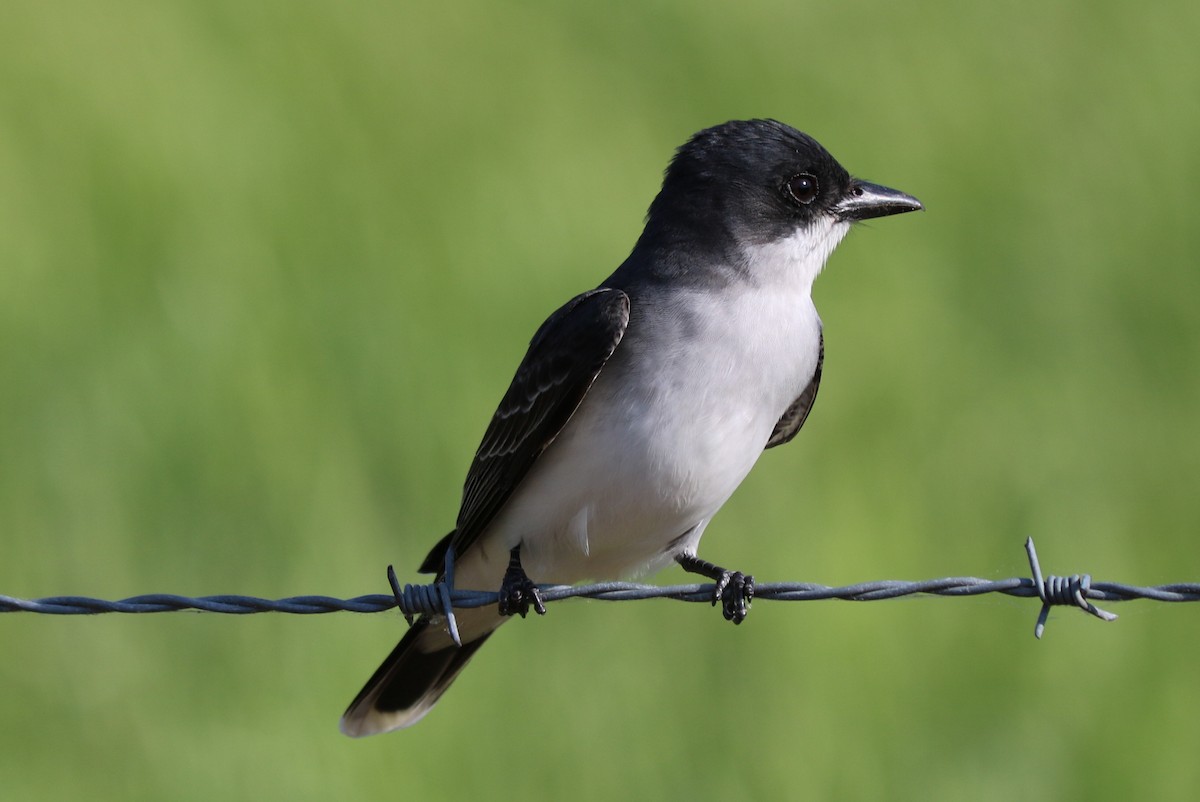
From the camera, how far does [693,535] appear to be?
21.3 feet

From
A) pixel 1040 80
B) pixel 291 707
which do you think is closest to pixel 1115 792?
pixel 291 707

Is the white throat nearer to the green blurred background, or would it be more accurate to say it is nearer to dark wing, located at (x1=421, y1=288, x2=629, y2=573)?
dark wing, located at (x1=421, y1=288, x2=629, y2=573)

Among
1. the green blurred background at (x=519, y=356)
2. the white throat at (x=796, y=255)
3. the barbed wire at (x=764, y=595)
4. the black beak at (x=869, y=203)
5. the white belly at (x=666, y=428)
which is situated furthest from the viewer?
the green blurred background at (x=519, y=356)

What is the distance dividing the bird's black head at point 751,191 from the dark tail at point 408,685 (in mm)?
1735

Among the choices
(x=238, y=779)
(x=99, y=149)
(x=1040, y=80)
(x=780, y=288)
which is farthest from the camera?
(x=1040, y=80)

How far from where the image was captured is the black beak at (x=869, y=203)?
258 inches

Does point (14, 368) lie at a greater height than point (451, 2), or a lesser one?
lesser

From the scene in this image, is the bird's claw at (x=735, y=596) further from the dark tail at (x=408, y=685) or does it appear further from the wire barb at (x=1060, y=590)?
the wire barb at (x=1060, y=590)

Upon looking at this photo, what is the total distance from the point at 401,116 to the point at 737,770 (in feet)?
16.1

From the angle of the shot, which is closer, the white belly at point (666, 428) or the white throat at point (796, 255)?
the white belly at point (666, 428)

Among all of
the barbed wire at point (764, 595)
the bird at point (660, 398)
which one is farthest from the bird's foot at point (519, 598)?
the barbed wire at point (764, 595)

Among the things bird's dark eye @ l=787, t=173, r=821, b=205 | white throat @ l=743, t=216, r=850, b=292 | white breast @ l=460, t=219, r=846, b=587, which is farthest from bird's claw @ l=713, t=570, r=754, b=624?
bird's dark eye @ l=787, t=173, r=821, b=205

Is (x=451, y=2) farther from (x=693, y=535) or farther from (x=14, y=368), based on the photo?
(x=693, y=535)

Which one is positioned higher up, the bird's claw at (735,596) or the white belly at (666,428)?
the white belly at (666,428)
